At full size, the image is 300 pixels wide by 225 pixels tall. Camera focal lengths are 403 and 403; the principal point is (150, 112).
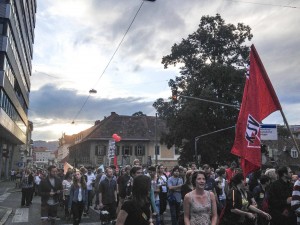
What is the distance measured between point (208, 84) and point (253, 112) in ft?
106

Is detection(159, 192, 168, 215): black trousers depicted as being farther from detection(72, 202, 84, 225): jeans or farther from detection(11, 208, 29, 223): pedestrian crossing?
detection(11, 208, 29, 223): pedestrian crossing

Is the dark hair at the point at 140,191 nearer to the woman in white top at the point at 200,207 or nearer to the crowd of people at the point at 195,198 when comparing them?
the crowd of people at the point at 195,198

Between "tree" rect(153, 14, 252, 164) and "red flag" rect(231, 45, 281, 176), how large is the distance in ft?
91.4

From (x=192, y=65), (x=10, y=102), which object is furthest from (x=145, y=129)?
(x=10, y=102)

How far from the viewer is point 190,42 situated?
43.1 meters

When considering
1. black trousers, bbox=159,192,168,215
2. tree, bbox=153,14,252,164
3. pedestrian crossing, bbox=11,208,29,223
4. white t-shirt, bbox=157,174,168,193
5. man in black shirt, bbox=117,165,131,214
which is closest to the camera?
man in black shirt, bbox=117,165,131,214

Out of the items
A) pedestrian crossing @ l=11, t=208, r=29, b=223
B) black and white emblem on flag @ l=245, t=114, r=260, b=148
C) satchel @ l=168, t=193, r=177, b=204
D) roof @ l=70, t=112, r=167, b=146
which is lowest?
pedestrian crossing @ l=11, t=208, r=29, b=223

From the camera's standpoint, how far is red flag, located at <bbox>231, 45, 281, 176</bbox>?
715 centimetres

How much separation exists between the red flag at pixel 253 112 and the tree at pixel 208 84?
91.4 ft

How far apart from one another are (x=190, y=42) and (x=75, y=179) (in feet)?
111

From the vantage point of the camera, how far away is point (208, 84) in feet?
129

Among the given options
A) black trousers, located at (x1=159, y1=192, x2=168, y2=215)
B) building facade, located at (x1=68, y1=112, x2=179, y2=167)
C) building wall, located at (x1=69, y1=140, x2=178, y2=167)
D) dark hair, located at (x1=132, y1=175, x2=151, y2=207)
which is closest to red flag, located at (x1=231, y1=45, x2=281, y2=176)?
dark hair, located at (x1=132, y1=175, x2=151, y2=207)

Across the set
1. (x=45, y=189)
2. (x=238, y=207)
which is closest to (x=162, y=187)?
(x=45, y=189)

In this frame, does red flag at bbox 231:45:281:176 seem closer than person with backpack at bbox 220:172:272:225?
No
